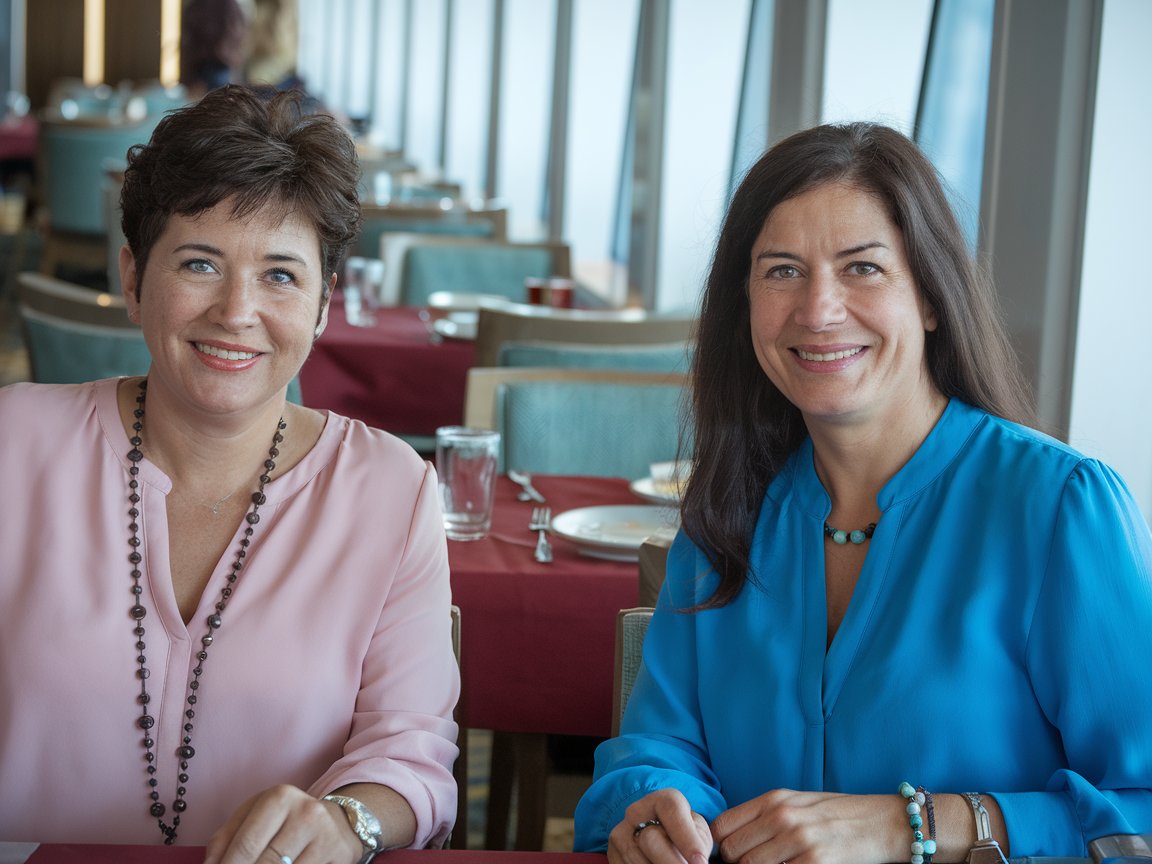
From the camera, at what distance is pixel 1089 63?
249cm

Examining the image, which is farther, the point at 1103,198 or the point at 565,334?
the point at 565,334

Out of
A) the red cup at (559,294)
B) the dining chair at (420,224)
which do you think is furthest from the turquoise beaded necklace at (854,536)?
the dining chair at (420,224)

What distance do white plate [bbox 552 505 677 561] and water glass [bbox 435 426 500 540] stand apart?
12 centimetres

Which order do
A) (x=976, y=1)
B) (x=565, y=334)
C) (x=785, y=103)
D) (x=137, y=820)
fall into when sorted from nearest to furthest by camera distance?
(x=137, y=820) → (x=976, y=1) → (x=565, y=334) → (x=785, y=103)

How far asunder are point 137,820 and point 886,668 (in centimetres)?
79

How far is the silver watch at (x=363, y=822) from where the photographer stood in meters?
1.36

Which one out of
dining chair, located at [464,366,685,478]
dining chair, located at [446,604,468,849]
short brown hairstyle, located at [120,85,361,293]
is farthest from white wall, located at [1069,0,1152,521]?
short brown hairstyle, located at [120,85,361,293]

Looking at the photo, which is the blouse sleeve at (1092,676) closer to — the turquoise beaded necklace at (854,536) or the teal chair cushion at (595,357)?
the turquoise beaded necklace at (854,536)

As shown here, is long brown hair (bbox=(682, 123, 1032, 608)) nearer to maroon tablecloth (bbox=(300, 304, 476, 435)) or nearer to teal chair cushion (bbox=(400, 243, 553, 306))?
maroon tablecloth (bbox=(300, 304, 476, 435))

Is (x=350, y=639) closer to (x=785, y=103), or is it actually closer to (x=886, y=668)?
(x=886, y=668)

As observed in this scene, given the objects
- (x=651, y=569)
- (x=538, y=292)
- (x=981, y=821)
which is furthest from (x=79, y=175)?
(x=981, y=821)

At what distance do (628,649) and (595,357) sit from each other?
1.70 metres

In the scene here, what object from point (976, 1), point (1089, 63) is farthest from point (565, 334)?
point (1089, 63)

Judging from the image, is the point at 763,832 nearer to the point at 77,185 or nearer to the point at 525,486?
the point at 525,486
